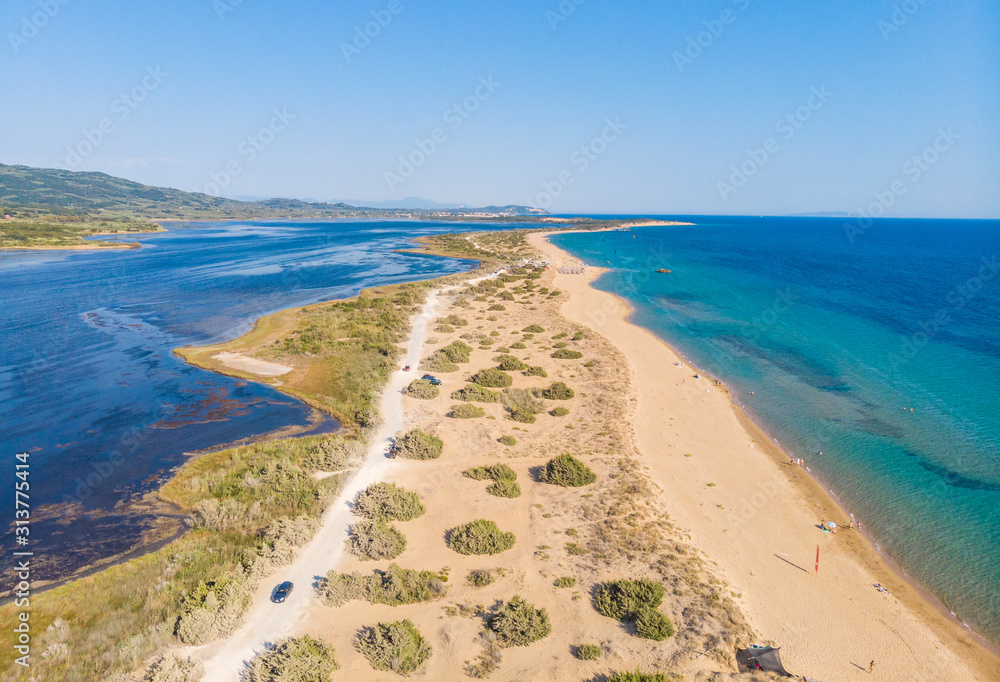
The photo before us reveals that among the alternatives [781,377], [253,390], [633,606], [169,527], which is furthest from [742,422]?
[253,390]

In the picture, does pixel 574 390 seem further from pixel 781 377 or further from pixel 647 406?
pixel 781 377

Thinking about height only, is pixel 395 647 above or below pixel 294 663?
below

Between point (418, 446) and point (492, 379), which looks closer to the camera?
point (418, 446)

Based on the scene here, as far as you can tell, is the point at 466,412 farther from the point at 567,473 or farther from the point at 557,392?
the point at 567,473

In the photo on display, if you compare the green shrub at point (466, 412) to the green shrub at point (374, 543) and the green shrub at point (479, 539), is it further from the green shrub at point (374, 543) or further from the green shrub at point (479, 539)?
the green shrub at point (374, 543)

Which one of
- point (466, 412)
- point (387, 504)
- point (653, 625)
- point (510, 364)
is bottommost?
point (387, 504)

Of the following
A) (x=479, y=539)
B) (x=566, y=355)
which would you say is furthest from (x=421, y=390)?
(x=479, y=539)

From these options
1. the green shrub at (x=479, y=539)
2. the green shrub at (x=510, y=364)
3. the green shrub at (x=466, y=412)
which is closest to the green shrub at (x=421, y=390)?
the green shrub at (x=466, y=412)
